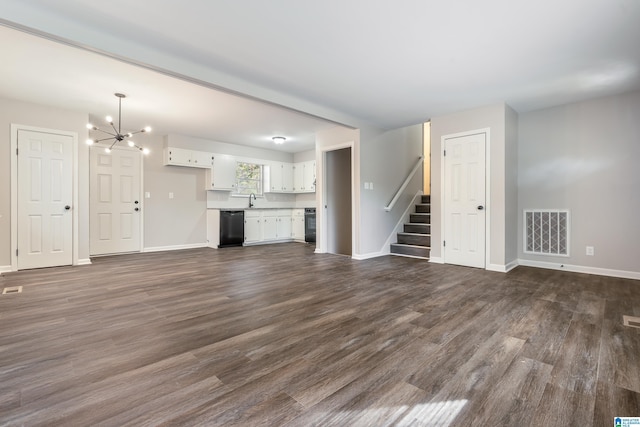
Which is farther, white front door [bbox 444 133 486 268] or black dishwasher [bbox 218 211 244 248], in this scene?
black dishwasher [bbox 218 211 244 248]

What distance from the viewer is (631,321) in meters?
2.42

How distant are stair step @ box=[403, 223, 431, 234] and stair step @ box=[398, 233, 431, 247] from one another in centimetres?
10

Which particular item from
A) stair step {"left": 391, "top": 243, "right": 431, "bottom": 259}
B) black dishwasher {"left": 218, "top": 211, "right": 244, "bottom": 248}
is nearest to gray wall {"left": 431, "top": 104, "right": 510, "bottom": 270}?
stair step {"left": 391, "top": 243, "right": 431, "bottom": 259}

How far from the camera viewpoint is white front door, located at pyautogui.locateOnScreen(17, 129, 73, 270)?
4.43 metres

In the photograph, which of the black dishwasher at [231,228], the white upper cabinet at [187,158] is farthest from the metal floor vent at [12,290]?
the black dishwasher at [231,228]

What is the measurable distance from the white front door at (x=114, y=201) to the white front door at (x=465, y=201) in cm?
583

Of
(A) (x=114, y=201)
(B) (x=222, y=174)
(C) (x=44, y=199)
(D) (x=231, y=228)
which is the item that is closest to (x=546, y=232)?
(D) (x=231, y=228)

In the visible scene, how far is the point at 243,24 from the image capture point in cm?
246

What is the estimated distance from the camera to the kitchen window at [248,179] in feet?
25.2

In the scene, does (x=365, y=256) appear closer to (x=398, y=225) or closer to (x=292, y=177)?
(x=398, y=225)

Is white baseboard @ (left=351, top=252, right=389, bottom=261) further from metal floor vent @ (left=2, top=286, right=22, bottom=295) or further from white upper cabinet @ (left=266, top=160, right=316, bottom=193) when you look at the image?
metal floor vent @ (left=2, top=286, right=22, bottom=295)

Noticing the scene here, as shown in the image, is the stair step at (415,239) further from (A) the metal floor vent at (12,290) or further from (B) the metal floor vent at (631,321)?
(A) the metal floor vent at (12,290)

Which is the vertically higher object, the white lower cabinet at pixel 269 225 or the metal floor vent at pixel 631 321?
the white lower cabinet at pixel 269 225

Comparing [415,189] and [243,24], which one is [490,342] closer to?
[243,24]
